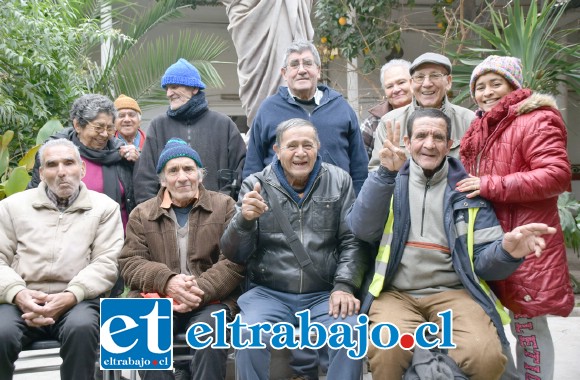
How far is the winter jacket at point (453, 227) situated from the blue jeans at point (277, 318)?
0.87ft

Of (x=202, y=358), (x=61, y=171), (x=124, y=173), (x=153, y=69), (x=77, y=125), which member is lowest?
(x=202, y=358)

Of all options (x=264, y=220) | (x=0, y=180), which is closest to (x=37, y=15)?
(x=0, y=180)

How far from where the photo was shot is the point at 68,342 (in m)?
4.02

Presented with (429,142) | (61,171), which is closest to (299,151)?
(429,142)

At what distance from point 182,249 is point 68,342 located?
79 cm

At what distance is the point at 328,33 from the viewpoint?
999 centimetres

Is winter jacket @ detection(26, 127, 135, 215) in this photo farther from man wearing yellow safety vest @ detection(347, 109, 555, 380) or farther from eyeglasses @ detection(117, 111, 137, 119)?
man wearing yellow safety vest @ detection(347, 109, 555, 380)

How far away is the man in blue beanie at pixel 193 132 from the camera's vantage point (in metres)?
4.91

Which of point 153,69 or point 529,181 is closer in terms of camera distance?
point 529,181

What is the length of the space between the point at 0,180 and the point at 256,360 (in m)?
4.61

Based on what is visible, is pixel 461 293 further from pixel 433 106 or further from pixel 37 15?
pixel 37 15

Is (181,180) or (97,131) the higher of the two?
(97,131)

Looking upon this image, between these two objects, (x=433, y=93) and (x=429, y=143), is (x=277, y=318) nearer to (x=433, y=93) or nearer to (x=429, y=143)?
(x=429, y=143)

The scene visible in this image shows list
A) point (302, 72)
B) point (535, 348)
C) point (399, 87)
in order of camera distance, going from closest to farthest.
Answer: point (535, 348) → point (302, 72) → point (399, 87)
